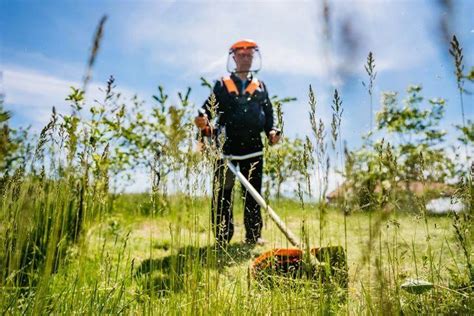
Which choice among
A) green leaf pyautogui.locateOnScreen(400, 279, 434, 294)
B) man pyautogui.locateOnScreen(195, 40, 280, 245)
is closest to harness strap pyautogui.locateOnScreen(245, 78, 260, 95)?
man pyautogui.locateOnScreen(195, 40, 280, 245)

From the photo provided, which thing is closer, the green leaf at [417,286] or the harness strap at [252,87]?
the green leaf at [417,286]

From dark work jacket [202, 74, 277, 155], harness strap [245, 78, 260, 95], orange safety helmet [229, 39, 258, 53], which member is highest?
orange safety helmet [229, 39, 258, 53]

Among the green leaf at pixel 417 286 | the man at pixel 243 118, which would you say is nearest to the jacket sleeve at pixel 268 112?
the man at pixel 243 118

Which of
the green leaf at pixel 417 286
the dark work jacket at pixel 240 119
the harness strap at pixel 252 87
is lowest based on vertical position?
the green leaf at pixel 417 286

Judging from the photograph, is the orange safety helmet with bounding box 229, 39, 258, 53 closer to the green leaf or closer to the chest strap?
the chest strap

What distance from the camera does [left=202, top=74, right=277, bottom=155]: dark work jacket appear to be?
486 centimetres

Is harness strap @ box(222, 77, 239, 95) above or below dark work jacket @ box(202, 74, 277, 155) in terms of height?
above

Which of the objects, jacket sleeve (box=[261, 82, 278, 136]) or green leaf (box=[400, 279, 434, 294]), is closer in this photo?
green leaf (box=[400, 279, 434, 294])

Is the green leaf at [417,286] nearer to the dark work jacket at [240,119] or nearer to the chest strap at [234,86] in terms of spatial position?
the dark work jacket at [240,119]

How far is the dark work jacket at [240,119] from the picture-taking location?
486 centimetres

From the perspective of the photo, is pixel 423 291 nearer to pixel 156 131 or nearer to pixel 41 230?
pixel 41 230

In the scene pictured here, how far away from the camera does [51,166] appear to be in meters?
2.34

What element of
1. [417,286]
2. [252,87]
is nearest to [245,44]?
[252,87]

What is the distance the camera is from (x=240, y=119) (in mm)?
4848
